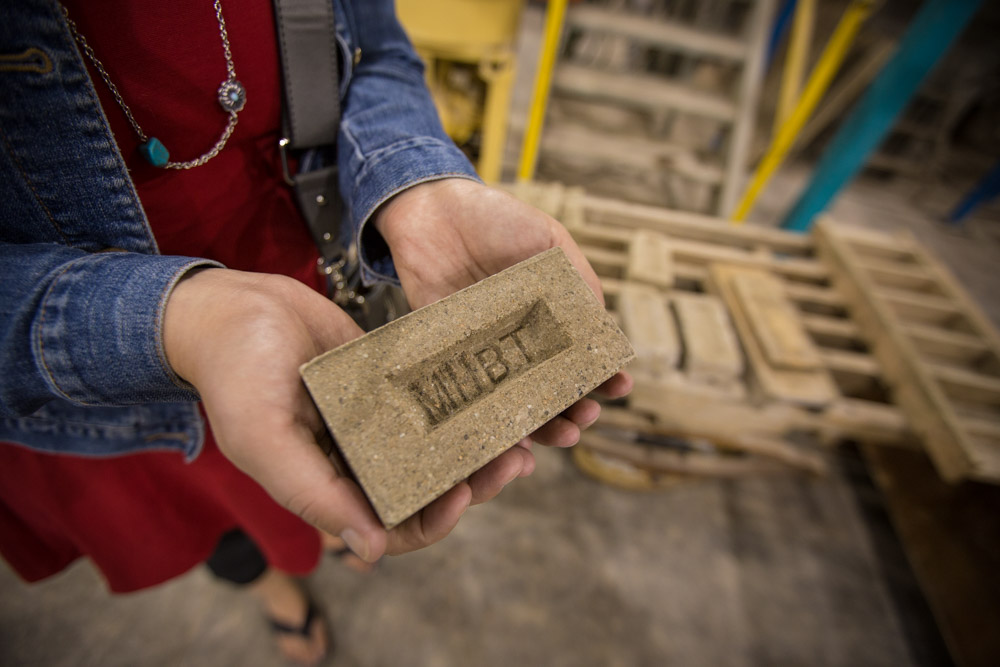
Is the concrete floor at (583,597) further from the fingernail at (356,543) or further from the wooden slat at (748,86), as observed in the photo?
the wooden slat at (748,86)

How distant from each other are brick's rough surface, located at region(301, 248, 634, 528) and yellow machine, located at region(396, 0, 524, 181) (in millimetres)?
1558

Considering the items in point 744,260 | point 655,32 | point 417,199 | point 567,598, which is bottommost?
point 567,598

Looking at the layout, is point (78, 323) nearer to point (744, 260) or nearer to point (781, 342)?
point (781, 342)

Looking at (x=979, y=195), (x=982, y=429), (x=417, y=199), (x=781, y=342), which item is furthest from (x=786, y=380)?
(x=979, y=195)

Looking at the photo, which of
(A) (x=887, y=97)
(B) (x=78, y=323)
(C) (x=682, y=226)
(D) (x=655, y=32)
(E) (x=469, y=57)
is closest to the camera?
(B) (x=78, y=323)

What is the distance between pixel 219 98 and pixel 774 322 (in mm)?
2070

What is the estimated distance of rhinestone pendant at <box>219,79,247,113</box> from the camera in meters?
0.91

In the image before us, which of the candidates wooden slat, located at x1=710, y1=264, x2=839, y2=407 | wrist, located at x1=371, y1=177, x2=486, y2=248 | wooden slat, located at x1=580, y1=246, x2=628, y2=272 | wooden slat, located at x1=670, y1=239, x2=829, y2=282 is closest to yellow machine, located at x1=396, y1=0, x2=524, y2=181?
wooden slat, located at x1=580, y1=246, x2=628, y2=272

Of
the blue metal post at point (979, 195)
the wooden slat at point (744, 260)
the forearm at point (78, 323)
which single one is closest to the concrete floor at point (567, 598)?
the wooden slat at point (744, 260)

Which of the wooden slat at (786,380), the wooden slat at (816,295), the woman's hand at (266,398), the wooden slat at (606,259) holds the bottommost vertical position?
the wooden slat at (786,380)

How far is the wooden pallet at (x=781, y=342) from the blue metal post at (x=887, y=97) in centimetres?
94

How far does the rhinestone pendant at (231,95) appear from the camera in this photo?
0.91 meters

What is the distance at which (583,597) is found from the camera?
7.38 feet

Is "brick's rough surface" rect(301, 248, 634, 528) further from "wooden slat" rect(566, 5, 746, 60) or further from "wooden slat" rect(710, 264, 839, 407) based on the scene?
"wooden slat" rect(566, 5, 746, 60)
